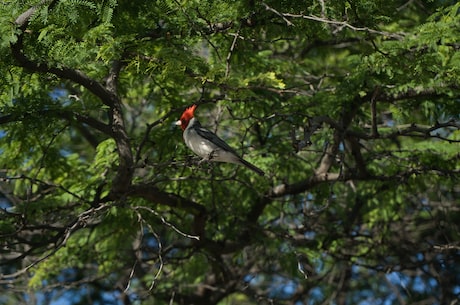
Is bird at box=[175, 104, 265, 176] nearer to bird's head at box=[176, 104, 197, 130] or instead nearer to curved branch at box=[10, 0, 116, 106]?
bird's head at box=[176, 104, 197, 130]

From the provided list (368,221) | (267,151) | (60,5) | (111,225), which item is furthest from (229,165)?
(60,5)

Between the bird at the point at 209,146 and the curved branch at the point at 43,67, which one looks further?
the bird at the point at 209,146

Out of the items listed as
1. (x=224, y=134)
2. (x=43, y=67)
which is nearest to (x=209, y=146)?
(x=43, y=67)

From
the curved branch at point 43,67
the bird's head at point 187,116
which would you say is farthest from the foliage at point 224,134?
the bird's head at point 187,116

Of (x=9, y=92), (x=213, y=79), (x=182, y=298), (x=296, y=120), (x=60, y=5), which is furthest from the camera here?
(x=182, y=298)

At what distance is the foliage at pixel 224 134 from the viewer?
16.9ft

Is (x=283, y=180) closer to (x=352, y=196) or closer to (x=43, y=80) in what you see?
(x=352, y=196)

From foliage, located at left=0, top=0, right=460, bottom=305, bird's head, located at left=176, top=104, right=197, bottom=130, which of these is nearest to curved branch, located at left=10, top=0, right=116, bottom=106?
foliage, located at left=0, top=0, right=460, bottom=305

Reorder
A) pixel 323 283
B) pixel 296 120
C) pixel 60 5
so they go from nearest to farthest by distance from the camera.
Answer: pixel 60 5 < pixel 296 120 < pixel 323 283

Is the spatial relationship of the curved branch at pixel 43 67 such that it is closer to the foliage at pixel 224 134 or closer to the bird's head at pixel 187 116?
the foliage at pixel 224 134

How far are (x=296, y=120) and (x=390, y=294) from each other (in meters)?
5.51

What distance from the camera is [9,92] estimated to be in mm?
4895

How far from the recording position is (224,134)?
8953 mm

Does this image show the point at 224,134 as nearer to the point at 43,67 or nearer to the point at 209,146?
the point at 209,146
